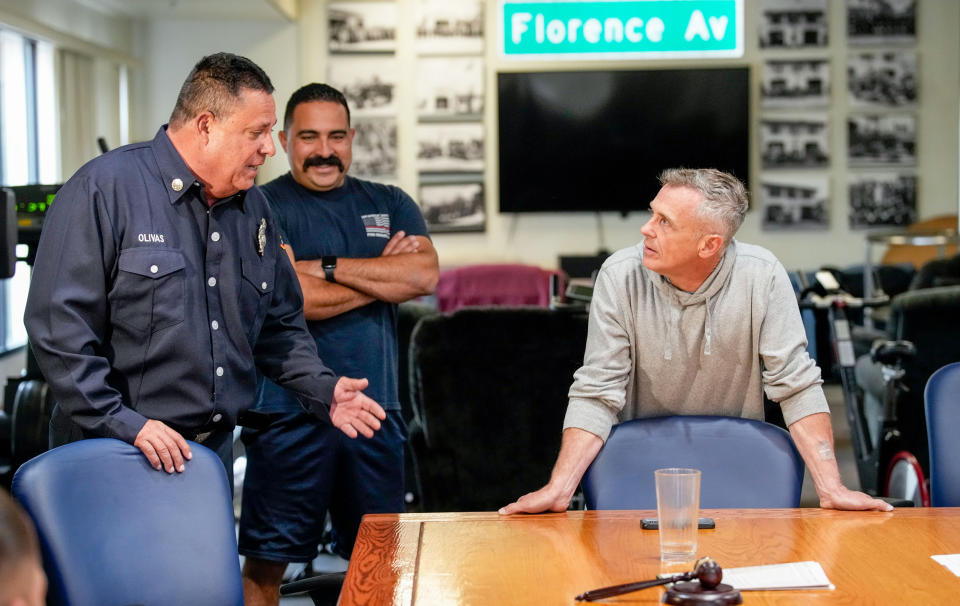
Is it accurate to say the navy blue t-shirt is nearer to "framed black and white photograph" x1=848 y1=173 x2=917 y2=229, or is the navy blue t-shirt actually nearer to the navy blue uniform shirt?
the navy blue uniform shirt

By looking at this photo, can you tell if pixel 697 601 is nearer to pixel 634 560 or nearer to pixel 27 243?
pixel 634 560

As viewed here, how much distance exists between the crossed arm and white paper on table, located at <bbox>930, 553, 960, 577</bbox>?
64.0 inches

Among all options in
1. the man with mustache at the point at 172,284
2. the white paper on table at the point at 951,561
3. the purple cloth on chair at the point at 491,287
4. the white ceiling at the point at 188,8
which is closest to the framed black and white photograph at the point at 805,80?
the purple cloth on chair at the point at 491,287

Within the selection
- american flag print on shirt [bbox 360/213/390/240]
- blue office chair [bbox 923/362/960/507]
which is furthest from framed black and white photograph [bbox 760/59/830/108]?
blue office chair [bbox 923/362/960/507]

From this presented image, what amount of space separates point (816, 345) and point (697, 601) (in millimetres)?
5220

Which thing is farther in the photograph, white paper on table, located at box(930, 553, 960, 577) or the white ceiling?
the white ceiling

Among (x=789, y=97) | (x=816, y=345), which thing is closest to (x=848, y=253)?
(x=789, y=97)

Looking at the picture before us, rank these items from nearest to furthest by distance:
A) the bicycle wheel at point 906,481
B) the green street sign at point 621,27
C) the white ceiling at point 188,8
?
the bicycle wheel at point 906,481, the green street sign at point 621,27, the white ceiling at point 188,8

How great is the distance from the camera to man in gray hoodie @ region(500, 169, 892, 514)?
7.86 ft

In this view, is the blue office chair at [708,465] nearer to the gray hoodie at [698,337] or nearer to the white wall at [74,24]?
the gray hoodie at [698,337]

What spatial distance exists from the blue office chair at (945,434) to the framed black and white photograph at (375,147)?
6.17 m

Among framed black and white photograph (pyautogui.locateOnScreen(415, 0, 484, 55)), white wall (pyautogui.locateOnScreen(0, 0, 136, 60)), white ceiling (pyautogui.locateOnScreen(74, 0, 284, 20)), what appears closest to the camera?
white wall (pyautogui.locateOnScreen(0, 0, 136, 60))

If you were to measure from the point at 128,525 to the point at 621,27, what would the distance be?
3997 mm

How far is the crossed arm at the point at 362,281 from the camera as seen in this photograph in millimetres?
2877
